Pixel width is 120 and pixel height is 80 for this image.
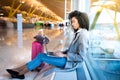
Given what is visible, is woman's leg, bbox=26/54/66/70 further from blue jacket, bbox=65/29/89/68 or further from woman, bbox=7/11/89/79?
blue jacket, bbox=65/29/89/68

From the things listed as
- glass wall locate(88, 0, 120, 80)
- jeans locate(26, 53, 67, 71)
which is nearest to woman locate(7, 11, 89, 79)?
jeans locate(26, 53, 67, 71)

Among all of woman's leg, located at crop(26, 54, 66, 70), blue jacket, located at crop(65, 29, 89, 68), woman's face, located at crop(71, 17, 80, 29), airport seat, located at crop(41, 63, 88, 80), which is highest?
woman's face, located at crop(71, 17, 80, 29)

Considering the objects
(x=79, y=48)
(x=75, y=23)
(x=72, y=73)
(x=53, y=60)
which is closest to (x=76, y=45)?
(x=79, y=48)

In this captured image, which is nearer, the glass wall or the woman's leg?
the glass wall

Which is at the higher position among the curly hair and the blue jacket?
the curly hair

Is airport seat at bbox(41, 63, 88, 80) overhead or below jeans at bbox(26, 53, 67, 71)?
below

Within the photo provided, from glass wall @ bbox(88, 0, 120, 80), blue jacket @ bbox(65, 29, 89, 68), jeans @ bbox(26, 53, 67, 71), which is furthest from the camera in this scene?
jeans @ bbox(26, 53, 67, 71)

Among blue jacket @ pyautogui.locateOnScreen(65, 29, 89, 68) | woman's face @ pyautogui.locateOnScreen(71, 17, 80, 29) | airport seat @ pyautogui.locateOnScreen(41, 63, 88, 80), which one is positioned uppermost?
woman's face @ pyautogui.locateOnScreen(71, 17, 80, 29)

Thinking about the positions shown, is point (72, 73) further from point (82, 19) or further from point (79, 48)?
point (82, 19)

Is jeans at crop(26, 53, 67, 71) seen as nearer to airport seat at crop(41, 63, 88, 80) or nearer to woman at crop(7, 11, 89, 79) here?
woman at crop(7, 11, 89, 79)

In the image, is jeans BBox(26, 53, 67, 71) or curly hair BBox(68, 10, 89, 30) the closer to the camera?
curly hair BBox(68, 10, 89, 30)

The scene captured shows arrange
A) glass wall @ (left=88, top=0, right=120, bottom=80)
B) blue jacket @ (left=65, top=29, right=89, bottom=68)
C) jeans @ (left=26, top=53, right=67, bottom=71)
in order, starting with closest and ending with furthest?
1. glass wall @ (left=88, top=0, right=120, bottom=80)
2. blue jacket @ (left=65, top=29, right=89, bottom=68)
3. jeans @ (left=26, top=53, right=67, bottom=71)

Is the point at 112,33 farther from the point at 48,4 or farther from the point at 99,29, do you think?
the point at 48,4

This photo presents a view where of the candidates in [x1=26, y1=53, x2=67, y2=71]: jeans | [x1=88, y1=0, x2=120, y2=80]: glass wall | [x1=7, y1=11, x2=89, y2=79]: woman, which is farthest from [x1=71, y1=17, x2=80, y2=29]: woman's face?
[x1=26, y1=53, x2=67, y2=71]: jeans
